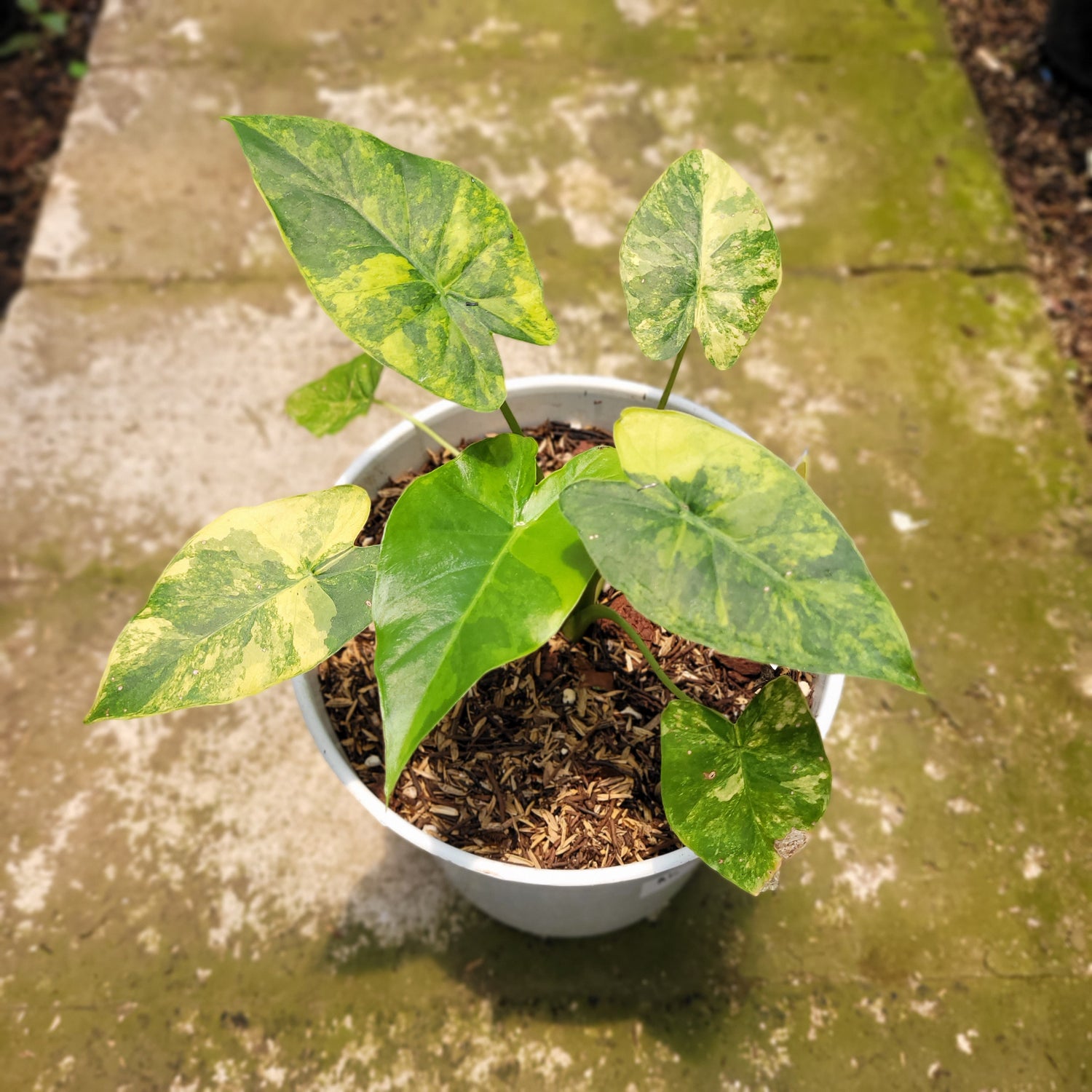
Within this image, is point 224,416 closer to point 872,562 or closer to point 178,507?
point 178,507

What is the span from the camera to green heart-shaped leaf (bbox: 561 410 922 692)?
2.11 ft

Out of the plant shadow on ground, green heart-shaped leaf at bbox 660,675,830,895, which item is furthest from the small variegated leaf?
the plant shadow on ground

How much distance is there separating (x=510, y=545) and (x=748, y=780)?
32 centimetres

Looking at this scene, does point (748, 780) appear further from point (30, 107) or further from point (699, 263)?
point (30, 107)

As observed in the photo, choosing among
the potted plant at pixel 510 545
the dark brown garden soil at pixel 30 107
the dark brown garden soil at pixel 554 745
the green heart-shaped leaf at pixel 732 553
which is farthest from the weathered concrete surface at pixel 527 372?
the green heart-shaped leaf at pixel 732 553

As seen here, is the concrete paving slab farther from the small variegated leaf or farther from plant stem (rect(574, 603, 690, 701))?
plant stem (rect(574, 603, 690, 701))

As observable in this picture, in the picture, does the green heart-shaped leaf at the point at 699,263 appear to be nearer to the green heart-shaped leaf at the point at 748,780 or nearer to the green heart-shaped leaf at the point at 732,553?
the green heart-shaped leaf at the point at 732,553

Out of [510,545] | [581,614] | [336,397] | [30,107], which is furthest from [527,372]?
[30,107]

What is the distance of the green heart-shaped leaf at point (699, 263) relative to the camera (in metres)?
0.85

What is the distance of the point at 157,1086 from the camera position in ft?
4.09

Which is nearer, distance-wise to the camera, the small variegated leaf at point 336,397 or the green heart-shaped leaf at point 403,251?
the green heart-shaped leaf at point 403,251

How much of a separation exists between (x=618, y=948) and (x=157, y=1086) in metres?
0.70

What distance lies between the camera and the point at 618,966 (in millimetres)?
1326

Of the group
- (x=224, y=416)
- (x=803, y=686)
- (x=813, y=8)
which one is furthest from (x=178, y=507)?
(x=813, y=8)
